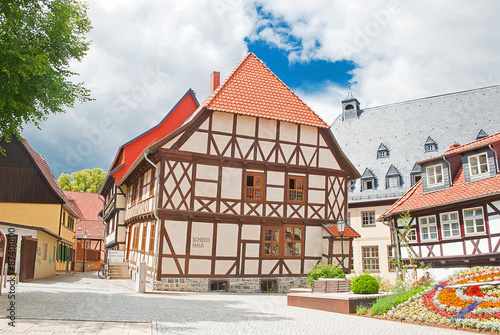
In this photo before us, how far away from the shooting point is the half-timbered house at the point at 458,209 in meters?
17.7

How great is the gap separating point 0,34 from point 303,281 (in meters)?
15.4

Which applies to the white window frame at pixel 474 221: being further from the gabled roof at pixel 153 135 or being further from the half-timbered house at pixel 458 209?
the gabled roof at pixel 153 135

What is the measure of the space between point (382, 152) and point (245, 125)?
672 inches

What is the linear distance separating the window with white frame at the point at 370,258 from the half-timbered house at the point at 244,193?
9983 millimetres

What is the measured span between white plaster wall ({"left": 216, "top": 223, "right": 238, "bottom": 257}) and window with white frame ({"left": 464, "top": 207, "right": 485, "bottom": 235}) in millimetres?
9662

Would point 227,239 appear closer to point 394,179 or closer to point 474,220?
point 474,220

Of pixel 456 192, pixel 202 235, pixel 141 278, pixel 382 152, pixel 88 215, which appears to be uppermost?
pixel 382 152

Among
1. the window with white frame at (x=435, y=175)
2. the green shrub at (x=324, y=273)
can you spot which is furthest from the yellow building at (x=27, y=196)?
the window with white frame at (x=435, y=175)

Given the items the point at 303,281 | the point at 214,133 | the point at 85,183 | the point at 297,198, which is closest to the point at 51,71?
the point at 214,133

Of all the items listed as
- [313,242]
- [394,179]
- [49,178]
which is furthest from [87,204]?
[313,242]

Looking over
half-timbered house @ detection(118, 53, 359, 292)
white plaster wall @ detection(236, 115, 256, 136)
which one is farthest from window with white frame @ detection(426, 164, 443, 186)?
white plaster wall @ detection(236, 115, 256, 136)

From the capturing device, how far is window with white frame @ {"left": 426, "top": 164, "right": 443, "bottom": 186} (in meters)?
21.2

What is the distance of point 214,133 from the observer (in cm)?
2009

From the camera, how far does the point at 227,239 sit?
1964 centimetres
